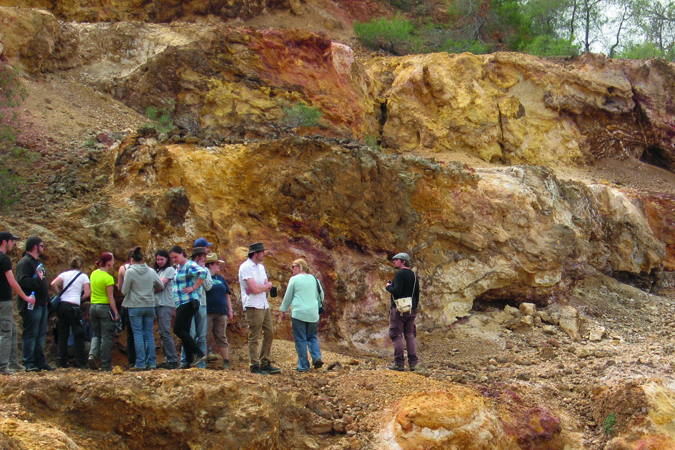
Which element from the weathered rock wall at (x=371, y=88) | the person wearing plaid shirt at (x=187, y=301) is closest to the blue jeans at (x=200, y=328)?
the person wearing plaid shirt at (x=187, y=301)

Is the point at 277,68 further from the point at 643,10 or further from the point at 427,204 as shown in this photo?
the point at 643,10

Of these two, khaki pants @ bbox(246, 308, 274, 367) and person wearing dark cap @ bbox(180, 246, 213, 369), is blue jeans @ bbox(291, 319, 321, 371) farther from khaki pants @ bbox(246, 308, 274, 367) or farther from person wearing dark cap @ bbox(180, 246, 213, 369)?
person wearing dark cap @ bbox(180, 246, 213, 369)

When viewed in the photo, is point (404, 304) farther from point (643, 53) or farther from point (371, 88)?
point (643, 53)

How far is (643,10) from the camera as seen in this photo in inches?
978

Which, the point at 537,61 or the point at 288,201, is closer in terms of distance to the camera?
the point at 288,201

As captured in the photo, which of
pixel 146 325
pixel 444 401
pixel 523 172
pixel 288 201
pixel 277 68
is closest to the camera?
pixel 444 401

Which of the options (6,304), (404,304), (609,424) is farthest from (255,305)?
(609,424)

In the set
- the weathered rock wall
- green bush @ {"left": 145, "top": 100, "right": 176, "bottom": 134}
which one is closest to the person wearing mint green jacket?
the weathered rock wall

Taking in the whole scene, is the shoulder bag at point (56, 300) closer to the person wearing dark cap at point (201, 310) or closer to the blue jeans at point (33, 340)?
the blue jeans at point (33, 340)

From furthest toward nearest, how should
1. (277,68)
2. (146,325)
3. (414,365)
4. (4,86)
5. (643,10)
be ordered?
(643,10) < (277,68) < (4,86) < (414,365) < (146,325)

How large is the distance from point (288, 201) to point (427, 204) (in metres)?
Result: 2.71

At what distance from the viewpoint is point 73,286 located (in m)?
6.59

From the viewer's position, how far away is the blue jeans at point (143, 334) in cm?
643

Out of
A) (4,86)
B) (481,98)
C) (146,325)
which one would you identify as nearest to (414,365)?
(146,325)
